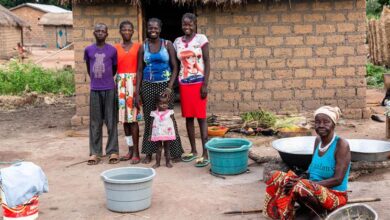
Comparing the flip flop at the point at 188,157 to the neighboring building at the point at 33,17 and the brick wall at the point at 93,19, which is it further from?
the neighboring building at the point at 33,17

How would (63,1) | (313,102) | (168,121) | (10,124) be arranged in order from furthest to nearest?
(10,124), (313,102), (63,1), (168,121)

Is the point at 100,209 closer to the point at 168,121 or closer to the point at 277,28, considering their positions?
the point at 168,121

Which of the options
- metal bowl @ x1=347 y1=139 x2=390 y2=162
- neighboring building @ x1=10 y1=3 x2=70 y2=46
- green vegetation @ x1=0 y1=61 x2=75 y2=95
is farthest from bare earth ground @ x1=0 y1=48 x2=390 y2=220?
neighboring building @ x1=10 y1=3 x2=70 y2=46

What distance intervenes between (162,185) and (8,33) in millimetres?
22046

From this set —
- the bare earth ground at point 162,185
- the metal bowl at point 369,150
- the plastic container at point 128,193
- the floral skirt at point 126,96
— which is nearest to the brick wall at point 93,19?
the bare earth ground at point 162,185

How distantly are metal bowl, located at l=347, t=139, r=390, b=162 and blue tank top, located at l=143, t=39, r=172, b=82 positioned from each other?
216 cm

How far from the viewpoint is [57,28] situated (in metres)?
35.0

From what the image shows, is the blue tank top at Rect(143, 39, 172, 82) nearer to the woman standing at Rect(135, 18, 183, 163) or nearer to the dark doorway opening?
the woman standing at Rect(135, 18, 183, 163)

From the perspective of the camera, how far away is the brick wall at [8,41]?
2458 cm

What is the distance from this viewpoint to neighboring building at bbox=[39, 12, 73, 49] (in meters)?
34.1

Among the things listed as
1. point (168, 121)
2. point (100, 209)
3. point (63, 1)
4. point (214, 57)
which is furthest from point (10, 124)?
point (100, 209)

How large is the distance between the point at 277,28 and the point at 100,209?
479 centimetres

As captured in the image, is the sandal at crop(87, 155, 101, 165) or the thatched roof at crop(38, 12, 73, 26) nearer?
the sandal at crop(87, 155, 101, 165)

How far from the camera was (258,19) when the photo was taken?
8.30 meters
